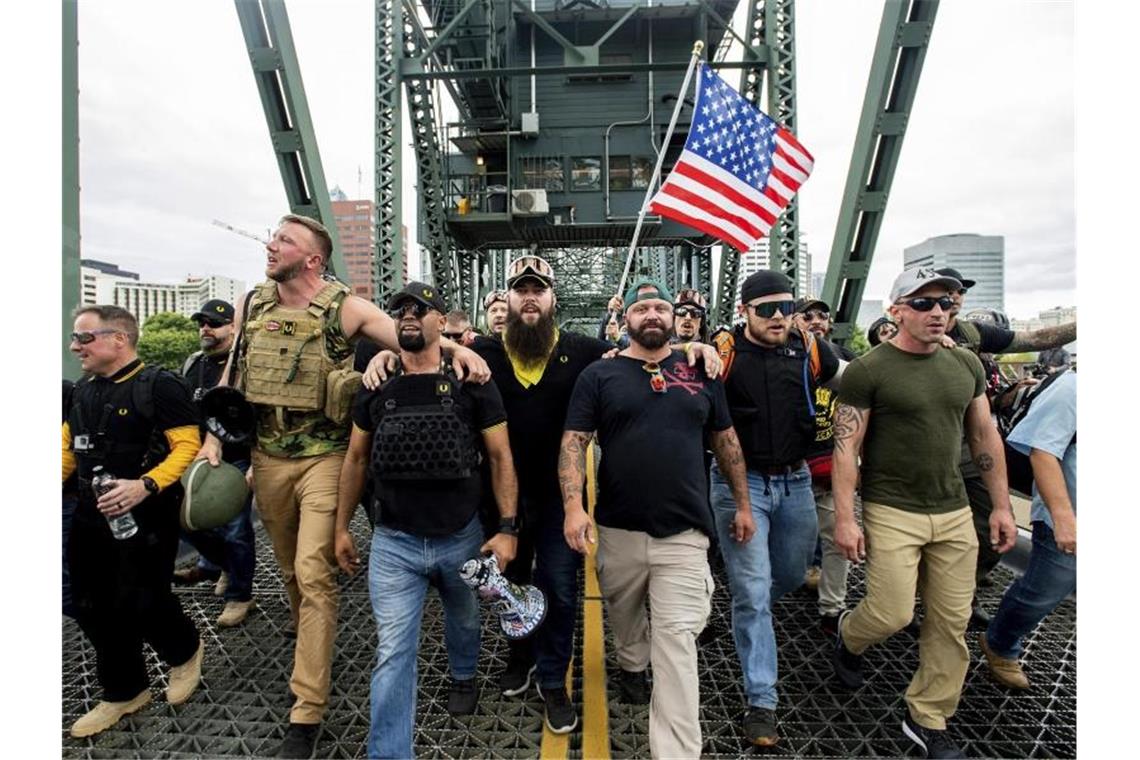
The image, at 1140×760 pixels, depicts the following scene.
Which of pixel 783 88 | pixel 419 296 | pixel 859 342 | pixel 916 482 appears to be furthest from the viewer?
pixel 859 342

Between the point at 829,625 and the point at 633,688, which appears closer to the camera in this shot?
the point at 633,688

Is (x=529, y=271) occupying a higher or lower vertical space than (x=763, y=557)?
higher

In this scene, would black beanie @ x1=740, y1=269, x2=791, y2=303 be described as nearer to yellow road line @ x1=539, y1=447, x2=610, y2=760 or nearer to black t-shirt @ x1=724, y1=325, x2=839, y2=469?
black t-shirt @ x1=724, y1=325, x2=839, y2=469

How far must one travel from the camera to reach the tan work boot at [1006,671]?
3236 mm

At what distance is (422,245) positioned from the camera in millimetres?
11766

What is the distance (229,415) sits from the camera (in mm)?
3105

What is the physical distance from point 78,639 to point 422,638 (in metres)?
2.24

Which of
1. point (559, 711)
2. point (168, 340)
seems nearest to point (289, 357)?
point (559, 711)

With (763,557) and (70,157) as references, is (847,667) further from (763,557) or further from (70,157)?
(70,157)

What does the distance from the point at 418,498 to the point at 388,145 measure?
643 cm

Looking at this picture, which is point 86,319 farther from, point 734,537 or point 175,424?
point 734,537

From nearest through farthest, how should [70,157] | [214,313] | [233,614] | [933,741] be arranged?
[933,741] → [70,157] → [233,614] → [214,313]

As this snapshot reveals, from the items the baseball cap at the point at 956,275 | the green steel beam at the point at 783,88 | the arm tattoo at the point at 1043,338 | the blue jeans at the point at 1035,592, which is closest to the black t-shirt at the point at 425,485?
the baseball cap at the point at 956,275

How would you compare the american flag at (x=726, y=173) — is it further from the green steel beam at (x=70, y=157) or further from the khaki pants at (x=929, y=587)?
the green steel beam at (x=70, y=157)
